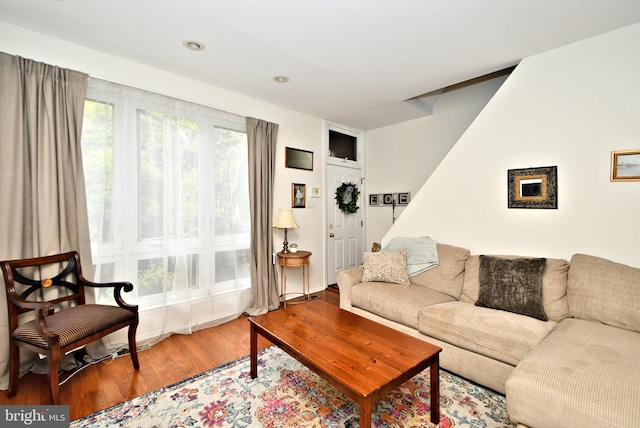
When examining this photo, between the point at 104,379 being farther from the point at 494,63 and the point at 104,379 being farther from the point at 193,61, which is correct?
the point at 494,63

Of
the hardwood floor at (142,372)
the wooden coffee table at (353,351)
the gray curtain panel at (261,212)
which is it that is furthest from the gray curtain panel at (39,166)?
the wooden coffee table at (353,351)

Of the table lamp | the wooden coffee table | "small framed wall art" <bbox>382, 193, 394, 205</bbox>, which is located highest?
"small framed wall art" <bbox>382, 193, 394, 205</bbox>

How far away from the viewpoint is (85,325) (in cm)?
184

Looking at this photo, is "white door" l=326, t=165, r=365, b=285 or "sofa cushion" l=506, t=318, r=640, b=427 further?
"white door" l=326, t=165, r=365, b=285

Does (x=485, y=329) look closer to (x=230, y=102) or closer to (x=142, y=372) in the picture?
(x=142, y=372)

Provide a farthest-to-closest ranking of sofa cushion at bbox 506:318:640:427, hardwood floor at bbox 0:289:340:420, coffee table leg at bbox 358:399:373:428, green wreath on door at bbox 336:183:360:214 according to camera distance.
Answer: green wreath on door at bbox 336:183:360:214
hardwood floor at bbox 0:289:340:420
coffee table leg at bbox 358:399:373:428
sofa cushion at bbox 506:318:640:427

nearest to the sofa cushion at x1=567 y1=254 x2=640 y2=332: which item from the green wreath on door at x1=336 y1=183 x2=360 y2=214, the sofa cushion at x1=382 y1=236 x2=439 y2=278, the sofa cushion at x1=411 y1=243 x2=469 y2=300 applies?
the sofa cushion at x1=411 y1=243 x2=469 y2=300

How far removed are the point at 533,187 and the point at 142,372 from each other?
3.61m

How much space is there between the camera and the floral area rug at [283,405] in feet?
5.40

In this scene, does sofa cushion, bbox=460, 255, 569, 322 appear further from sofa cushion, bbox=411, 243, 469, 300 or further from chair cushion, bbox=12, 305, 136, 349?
chair cushion, bbox=12, 305, 136, 349

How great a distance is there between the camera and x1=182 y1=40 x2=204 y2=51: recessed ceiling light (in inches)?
89.8

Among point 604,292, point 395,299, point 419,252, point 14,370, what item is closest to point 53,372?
point 14,370

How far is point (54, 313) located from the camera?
2.05 metres

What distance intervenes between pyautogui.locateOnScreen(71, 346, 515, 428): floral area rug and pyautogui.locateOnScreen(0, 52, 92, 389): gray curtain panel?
3.69 feet
